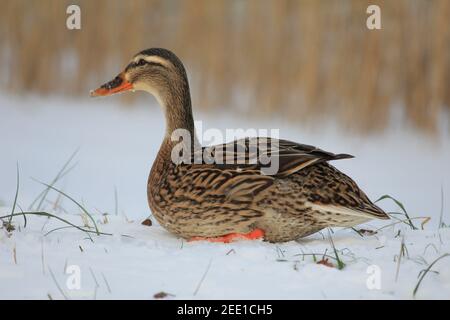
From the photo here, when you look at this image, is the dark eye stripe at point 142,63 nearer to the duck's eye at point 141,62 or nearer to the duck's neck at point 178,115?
the duck's eye at point 141,62

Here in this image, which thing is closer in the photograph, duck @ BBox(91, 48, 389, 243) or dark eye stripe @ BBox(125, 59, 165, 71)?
duck @ BBox(91, 48, 389, 243)

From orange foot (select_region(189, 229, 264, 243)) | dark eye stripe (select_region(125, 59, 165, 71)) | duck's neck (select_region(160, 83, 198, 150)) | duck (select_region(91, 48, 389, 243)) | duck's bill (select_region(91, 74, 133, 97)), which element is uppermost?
dark eye stripe (select_region(125, 59, 165, 71))

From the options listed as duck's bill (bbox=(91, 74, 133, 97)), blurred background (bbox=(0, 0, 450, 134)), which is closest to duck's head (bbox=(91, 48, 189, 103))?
duck's bill (bbox=(91, 74, 133, 97))

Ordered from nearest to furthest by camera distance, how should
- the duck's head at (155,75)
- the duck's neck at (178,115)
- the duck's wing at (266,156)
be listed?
the duck's wing at (266,156), the duck's neck at (178,115), the duck's head at (155,75)

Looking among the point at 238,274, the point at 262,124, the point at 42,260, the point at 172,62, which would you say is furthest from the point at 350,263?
the point at 262,124

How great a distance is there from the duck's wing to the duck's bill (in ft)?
2.78

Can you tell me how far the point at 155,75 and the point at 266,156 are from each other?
1.14m

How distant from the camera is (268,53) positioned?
9.13 m

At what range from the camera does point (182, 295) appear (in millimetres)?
2707

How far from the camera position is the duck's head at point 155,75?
4289 millimetres

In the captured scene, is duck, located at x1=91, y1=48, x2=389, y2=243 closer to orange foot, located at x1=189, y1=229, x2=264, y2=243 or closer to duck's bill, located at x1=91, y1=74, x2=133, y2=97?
orange foot, located at x1=189, y1=229, x2=264, y2=243

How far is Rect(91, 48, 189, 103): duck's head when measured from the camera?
14.1ft

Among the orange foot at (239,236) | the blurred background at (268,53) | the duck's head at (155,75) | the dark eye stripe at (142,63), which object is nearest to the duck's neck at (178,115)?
the duck's head at (155,75)

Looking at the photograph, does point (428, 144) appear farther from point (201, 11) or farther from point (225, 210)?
point (225, 210)
